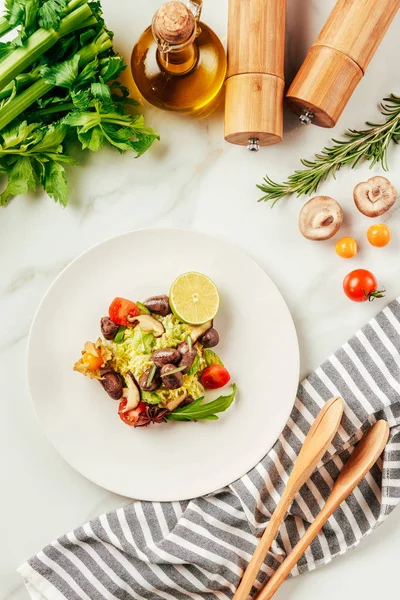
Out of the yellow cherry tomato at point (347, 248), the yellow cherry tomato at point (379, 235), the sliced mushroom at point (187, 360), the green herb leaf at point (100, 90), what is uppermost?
the green herb leaf at point (100, 90)

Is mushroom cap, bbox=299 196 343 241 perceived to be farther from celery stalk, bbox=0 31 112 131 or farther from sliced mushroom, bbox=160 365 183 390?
celery stalk, bbox=0 31 112 131

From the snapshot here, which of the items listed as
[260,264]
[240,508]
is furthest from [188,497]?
[260,264]

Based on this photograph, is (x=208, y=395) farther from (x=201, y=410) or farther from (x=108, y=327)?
(x=108, y=327)

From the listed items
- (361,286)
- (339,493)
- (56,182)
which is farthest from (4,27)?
(339,493)

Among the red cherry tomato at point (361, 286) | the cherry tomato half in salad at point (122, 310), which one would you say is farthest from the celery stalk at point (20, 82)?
the red cherry tomato at point (361, 286)

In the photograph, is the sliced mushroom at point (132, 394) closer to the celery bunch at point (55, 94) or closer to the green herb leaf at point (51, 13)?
the celery bunch at point (55, 94)
